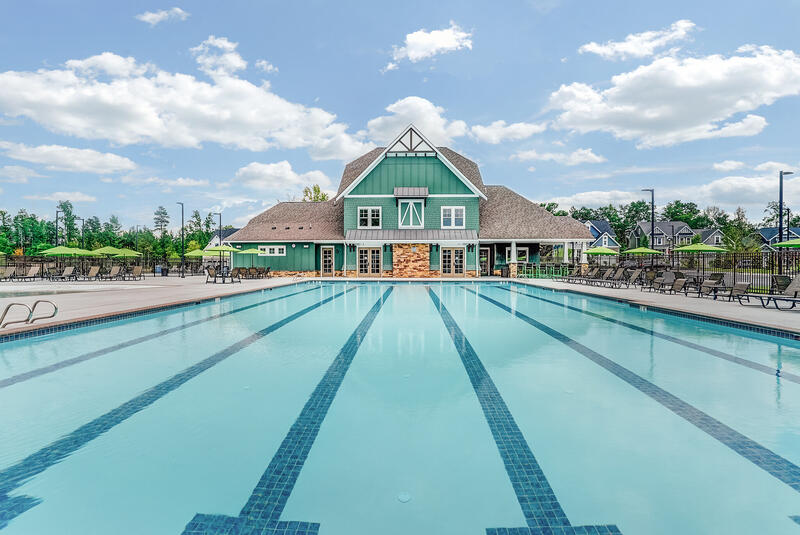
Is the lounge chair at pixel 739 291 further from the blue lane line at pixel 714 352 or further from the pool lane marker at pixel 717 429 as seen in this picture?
the pool lane marker at pixel 717 429

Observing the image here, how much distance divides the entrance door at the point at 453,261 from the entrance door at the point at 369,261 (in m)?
4.45

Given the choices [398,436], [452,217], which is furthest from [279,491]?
[452,217]

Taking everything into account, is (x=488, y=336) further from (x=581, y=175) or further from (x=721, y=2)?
(x=581, y=175)

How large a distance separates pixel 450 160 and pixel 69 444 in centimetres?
3158

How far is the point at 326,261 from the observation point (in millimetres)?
28281

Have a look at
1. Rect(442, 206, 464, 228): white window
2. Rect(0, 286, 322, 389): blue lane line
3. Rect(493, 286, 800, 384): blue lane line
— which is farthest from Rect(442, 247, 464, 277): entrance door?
Rect(0, 286, 322, 389): blue lane line

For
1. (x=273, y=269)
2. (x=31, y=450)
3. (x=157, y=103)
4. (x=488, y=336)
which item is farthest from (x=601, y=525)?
(x=157, y=103)

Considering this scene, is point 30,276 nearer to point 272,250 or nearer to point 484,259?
point 272,250

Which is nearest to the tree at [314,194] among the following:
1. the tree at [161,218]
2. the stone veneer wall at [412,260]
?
the stone veneer wall at [412,260]

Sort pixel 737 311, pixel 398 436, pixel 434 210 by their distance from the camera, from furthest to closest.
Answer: pixel 434 210, pixel 737 311, pixel 398 436

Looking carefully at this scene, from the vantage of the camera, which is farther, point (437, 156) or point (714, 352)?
point (437, 156)

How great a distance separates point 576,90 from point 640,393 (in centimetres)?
2320

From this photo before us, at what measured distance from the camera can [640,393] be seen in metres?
5.09

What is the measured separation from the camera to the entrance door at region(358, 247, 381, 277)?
2745cm
